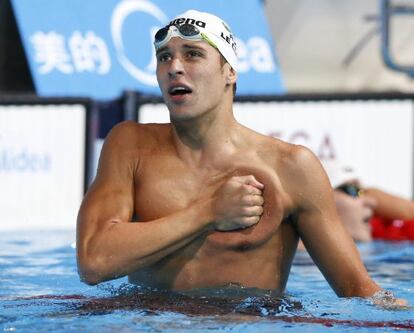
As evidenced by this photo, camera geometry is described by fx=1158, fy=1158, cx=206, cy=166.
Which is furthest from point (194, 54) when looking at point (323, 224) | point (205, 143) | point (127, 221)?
point (323, 224)

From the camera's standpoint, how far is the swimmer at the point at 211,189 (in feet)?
12.9

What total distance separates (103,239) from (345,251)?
0.87 meters

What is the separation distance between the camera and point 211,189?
160 inches

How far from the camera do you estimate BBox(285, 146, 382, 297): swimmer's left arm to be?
13.3 ft

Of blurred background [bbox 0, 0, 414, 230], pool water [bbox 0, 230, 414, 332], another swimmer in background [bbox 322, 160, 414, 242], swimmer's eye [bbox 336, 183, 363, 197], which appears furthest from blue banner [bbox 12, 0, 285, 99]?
pool water [bbox 0, 230, 414, 332]

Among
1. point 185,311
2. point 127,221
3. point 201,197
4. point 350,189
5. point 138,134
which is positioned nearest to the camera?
point 185,311

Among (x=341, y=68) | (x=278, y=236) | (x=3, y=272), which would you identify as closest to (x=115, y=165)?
(x=278, y=236)

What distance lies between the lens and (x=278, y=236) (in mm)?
4113

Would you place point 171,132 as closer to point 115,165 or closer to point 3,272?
point 115,165

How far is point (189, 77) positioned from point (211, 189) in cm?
41

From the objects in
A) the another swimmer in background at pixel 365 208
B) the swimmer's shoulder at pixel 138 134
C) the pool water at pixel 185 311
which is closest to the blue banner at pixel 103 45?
the another swimmer in background at pixel 365 208

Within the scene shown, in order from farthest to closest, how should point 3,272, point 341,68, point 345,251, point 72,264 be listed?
point 341,68
point 72,264
point 3,272
point 345,251

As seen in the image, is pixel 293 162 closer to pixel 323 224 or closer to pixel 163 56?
pixel 323 224

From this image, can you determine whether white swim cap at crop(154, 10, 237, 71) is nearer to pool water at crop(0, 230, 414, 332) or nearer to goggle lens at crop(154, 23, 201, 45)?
goggle lens at crop(154, 23, 201, 45)
